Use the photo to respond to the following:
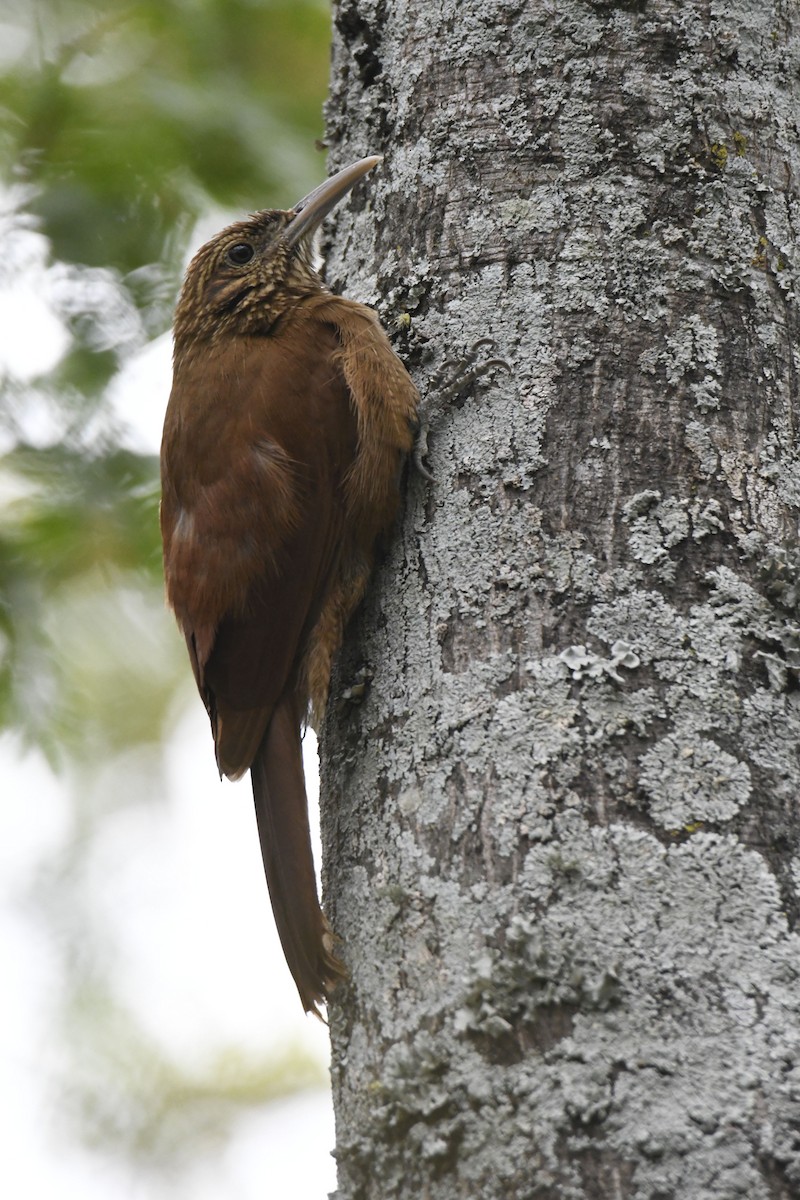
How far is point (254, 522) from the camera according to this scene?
2600mm

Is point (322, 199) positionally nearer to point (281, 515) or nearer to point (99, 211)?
point (99, 211)

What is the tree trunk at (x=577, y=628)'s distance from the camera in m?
1.56

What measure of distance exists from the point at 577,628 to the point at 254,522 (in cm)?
92

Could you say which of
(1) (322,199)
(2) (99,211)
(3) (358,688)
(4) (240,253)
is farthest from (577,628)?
(4) (240,253)

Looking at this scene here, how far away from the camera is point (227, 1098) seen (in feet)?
16.4

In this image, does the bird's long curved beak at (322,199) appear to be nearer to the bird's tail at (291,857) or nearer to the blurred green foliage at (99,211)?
the blurred green foliage at (99,211)

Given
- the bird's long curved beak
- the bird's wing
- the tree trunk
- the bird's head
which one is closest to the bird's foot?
the tree trunk

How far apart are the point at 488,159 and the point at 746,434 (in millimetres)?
717

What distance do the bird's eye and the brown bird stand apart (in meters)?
0.49

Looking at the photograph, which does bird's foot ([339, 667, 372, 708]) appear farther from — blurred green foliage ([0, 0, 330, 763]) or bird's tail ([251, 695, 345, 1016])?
blurred green foliage ([0, 0, 330, 763])

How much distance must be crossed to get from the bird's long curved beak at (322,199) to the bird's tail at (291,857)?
1.06 m

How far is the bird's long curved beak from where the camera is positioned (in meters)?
2.59

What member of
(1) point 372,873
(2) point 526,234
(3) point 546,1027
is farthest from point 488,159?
(3) point 546,1027

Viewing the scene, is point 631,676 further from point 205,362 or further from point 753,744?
point 205,362
